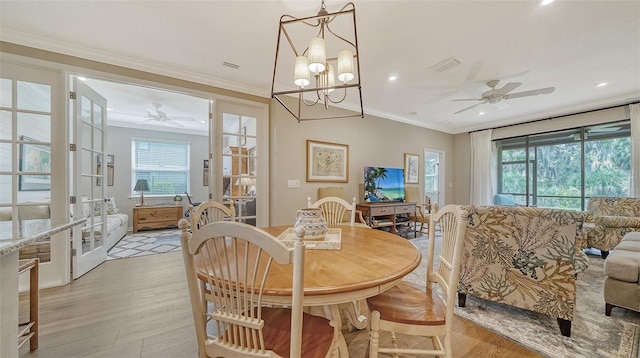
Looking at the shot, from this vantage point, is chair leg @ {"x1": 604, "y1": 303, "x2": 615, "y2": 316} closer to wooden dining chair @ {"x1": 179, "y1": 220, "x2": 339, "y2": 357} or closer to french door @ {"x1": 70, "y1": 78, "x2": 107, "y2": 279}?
wooden dining chair @ {"x1": 179, "y1": 220, "x2": 339, "y2": 357}

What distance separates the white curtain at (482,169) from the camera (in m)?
5.67

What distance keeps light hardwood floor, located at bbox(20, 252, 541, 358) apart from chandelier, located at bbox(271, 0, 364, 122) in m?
1.84

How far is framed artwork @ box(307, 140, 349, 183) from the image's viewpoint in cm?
401

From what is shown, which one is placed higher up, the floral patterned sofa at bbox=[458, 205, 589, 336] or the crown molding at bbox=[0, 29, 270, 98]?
A: the crown molding at bbox=[0, 29, 270, 98]

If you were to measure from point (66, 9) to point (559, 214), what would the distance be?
4.26 m

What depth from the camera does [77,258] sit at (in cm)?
269

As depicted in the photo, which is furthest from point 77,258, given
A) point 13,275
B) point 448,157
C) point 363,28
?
point 448,157

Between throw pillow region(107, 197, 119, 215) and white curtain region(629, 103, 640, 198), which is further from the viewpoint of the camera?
throw pillow region(107, 197, 119, 215)

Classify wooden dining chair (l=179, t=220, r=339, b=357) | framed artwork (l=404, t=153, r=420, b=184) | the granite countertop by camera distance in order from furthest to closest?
framed artwork (l=404, t=153, r=420, b=184) → the granite countertop → wooden dining chair (l=179, t=220, r=339, b=357)

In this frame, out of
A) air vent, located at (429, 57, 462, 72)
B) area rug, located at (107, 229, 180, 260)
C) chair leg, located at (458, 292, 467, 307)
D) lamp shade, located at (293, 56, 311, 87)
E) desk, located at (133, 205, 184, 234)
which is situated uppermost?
air vent, located at (429, 57, 462, 72)

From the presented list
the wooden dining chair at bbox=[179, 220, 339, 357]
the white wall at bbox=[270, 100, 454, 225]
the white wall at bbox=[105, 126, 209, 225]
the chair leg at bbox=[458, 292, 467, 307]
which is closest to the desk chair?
the white wall at bbox=[270, 100, 454, 225]

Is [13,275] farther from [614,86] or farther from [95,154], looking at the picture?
[614,86]

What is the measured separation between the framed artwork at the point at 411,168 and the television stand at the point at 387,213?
0.86 m

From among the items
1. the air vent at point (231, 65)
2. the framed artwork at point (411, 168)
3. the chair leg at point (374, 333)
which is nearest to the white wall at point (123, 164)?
the air vent at point (231, 65)
